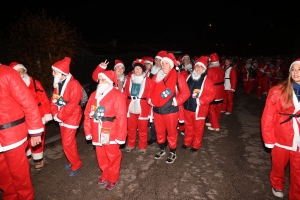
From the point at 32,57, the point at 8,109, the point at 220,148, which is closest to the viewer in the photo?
the point at 8,109

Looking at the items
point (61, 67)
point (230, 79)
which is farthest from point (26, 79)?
point (230, 79)

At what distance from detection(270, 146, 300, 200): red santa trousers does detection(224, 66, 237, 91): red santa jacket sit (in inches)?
206

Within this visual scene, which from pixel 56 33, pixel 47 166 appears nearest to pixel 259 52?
pixel 56 33

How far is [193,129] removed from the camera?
554 cm

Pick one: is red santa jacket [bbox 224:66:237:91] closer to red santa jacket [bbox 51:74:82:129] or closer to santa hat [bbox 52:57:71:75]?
red santa jacket [bbox 51:74:82:129]

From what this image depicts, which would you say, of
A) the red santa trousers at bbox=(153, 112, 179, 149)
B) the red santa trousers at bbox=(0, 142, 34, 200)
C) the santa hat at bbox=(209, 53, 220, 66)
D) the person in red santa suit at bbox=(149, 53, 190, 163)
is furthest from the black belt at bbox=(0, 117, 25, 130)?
the santa hat at bbox=(209, 53, 220, 66)

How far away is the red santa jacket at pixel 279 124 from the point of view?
10.5 feet

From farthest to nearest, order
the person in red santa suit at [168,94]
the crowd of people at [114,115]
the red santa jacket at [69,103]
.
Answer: the person in red santa suit at [168,94]
the red santa jacket at [69,103]
the crowd of people at [114,115]

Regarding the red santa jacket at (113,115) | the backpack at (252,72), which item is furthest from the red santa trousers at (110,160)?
the backpack at (252,72)

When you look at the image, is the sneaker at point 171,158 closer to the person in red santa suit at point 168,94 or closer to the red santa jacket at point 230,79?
the person in red santa suit at point 168,94

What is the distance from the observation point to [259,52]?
4066 cm

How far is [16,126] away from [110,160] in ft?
5.08

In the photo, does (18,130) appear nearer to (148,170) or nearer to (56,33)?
(148,170)

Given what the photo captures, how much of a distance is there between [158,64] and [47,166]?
374 cm
